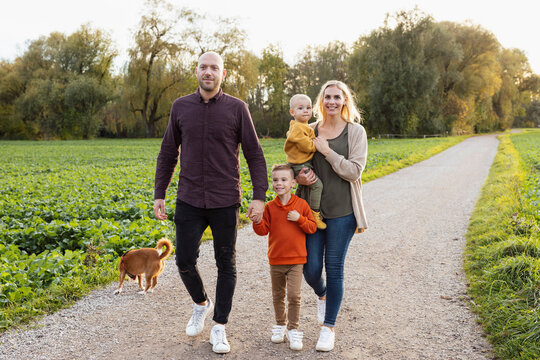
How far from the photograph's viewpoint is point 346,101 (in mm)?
3393

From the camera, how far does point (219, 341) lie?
333 cm

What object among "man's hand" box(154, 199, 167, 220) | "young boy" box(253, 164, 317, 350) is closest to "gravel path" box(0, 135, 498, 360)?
"young boy" box(253, 164, 317, 350)

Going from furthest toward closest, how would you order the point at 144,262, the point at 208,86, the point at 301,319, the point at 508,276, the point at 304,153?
1. the point at 144,262
2. the point at 508,276
3. the point at 301,319
4. the point at 304,153
5. the point at 208,86

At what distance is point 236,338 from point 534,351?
7.34 ft

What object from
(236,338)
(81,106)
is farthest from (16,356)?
(81,106)

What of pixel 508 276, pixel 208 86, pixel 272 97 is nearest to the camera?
pixel 208 86

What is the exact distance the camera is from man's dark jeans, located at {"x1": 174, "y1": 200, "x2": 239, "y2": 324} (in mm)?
3301

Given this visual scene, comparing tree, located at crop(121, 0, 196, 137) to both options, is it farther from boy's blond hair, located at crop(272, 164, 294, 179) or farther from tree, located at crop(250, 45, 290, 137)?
boy's blond hair, located at crop(272, 164, 294, 179)

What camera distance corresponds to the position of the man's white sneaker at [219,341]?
3291mm

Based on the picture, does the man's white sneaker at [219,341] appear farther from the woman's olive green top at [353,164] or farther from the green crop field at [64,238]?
the green crop field at [64,238]

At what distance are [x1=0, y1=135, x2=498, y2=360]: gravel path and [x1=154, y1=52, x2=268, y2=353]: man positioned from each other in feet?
1.74

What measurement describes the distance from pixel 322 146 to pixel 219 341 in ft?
5.63

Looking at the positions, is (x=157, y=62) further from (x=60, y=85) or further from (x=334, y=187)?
(x=334, y=187)

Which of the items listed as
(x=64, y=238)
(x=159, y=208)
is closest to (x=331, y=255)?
(x=159, y=208)
